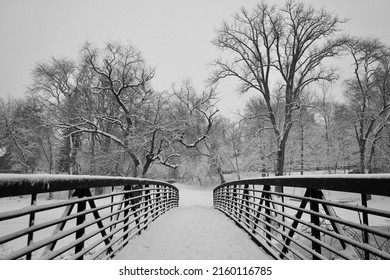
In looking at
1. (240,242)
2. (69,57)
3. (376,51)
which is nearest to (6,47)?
(69,57)

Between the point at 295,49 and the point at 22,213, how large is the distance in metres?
20.8

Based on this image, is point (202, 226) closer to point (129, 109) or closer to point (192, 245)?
point (192, 245)

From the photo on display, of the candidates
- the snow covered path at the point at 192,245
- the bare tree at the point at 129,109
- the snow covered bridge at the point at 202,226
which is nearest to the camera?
the snow covered bridge at the point at 202,226

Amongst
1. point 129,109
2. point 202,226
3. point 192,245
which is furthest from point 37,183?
point 129,109

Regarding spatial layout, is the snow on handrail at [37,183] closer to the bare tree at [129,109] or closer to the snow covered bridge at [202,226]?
the snow covered bridge at [202,226]

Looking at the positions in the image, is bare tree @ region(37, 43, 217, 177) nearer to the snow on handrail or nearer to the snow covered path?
the snow covered path

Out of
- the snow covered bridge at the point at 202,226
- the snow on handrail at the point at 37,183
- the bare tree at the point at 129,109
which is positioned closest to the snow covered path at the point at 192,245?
the snow covered bridge at the point at 202,226

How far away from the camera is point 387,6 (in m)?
11.2

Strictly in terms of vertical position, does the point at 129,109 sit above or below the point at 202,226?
above

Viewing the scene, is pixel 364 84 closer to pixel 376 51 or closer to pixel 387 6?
pixel 376 51

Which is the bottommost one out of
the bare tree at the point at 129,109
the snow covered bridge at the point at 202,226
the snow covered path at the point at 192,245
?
the snow covered path at the point at 192,245

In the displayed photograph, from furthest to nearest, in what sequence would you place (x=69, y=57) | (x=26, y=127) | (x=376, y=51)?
(x=26, y=127), (x=69, y=57), (x=376, y=51)

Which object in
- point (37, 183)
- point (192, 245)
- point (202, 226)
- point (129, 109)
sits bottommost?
point (202, 226)

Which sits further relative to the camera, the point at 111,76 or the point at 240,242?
the point at 111,76
